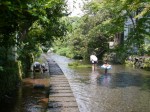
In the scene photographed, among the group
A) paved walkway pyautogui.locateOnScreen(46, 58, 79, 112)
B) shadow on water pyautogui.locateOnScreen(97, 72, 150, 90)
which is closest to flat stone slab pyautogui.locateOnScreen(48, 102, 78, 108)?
paved walkway pyautogui.locateOnScreen(46, 58, 79, 112)

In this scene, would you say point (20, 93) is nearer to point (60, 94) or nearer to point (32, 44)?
point (60, 94)

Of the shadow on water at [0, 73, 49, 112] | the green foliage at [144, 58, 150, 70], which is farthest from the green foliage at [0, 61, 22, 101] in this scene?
the green foliage at [144, 58, 150, 70]

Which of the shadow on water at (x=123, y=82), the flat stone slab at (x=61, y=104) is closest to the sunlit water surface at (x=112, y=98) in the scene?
the shadow on water at (x=123, y=82)

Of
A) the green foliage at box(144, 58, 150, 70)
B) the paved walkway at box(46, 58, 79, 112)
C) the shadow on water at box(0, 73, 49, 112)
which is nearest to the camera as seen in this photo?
the paved walkway at box(46, 58, 79, 112)

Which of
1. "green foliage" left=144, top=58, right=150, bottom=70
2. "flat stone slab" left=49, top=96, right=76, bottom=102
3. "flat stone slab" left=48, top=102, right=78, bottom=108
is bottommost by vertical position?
"flat stone slab" left=48, top=102, right=78, bottom=108

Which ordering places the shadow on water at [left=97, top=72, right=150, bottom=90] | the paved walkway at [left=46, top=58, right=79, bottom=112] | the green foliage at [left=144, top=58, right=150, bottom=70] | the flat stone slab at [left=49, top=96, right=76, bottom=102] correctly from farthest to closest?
the green foliage at [left=144, top=58, right=150, bottom=70], the shadow on water at [left=97, top=72, right=150, bottom=90], the flat stone slab at [left=49, top=96, right=76, bottom=102], the paved walkway at [left=46, top=58, right=79, bottom=112]

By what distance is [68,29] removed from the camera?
22.8m

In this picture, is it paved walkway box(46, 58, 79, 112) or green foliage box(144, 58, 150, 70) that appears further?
green foliage box(144, 58, 150, 70)

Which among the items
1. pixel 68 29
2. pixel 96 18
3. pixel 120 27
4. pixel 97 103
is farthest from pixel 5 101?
pixel 96 18

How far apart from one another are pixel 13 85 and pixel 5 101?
2.33 m

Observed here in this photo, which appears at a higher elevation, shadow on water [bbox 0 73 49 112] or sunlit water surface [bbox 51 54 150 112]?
shadow on water [bbox 0 73 49 112]

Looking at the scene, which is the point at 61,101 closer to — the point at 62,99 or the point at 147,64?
the point at 62,99

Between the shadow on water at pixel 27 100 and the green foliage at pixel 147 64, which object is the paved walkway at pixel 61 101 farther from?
the green foliage at pixel 147 64

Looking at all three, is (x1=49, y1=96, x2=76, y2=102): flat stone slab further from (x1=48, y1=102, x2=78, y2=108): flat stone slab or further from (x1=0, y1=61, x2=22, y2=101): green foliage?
(x1=0, y1=61, x2=22, y2=101): green foliage
